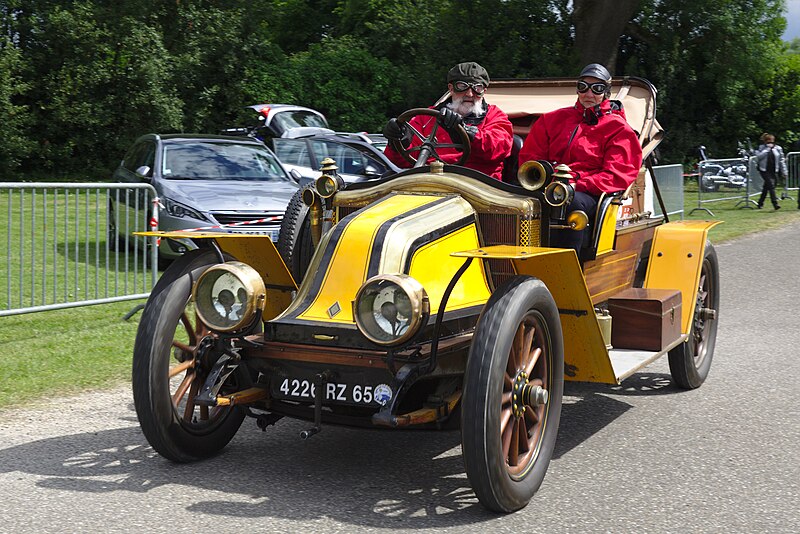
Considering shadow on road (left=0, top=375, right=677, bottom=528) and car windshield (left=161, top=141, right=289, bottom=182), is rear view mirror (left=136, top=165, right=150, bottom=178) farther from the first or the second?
shadow on road (left=0, top=375, right=677, bottom=528)

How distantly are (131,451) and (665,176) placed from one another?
13843 millimetres

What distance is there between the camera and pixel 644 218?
7.14 metres

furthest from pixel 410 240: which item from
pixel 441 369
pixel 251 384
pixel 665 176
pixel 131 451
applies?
pixel 665 176

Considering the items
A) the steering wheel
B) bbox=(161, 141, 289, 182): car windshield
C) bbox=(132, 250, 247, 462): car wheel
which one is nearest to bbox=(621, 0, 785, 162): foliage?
bbox=(161, 141, 289, 182): car windshield

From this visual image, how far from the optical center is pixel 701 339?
704 centimetres

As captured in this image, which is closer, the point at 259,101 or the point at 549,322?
the point at 549,322

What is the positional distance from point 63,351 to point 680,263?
14.4 ft

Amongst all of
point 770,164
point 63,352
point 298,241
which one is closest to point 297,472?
point 298,241

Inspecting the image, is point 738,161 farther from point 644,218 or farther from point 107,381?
point 107,381

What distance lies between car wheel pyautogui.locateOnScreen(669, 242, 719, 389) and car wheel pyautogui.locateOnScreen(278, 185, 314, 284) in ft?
7.87

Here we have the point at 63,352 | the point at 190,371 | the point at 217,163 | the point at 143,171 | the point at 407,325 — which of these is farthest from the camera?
the point at 217,163

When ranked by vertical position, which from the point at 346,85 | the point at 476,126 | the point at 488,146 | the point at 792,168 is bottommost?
the point at 792,168

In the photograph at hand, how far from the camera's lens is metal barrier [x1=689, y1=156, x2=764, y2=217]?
2164cm

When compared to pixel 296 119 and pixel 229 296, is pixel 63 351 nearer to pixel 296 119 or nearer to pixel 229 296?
pixel 229 296
